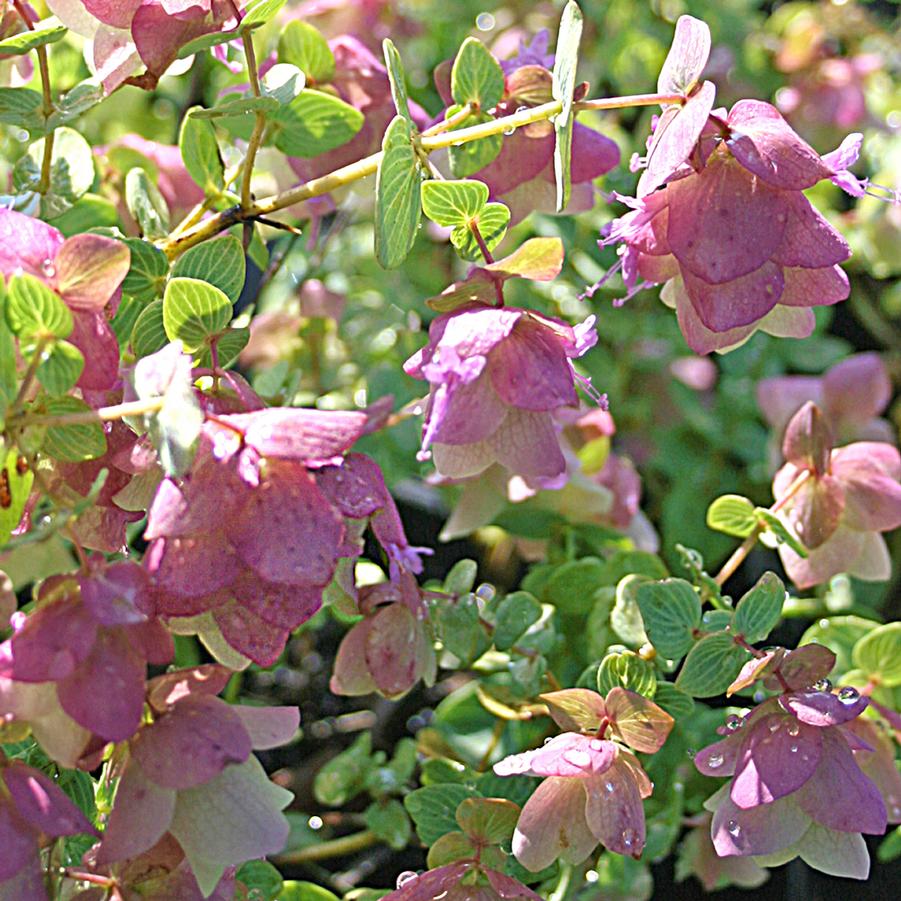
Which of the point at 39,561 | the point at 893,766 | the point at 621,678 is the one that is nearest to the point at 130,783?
→ the point at 39,561

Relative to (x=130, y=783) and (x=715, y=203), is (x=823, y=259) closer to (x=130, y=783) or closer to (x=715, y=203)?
(x=715, y=203)

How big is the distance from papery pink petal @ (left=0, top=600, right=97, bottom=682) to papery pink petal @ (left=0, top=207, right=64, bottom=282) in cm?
13

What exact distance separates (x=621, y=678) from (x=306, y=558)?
197 millimetres

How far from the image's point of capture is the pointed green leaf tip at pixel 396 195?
474 millimetres

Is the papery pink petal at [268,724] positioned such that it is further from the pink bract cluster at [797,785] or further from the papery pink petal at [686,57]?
the papery pink petal at [686,57]

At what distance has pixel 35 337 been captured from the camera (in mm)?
430

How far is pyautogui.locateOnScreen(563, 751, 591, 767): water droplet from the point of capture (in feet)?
1.54

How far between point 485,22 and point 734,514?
739 mm

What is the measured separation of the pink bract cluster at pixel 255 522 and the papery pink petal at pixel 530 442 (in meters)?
0.09

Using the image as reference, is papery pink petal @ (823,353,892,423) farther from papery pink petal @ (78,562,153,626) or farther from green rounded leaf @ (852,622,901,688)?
papery pink petal @ (78,562,153,626)

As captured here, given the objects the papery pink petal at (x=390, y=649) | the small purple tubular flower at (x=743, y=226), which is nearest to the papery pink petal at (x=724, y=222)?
the small purple tubular flower at (x=743, y=226)

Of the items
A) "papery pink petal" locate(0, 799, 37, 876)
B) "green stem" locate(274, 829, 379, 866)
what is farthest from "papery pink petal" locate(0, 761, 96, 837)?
"green stem" locate(274, 829, 379, 866)

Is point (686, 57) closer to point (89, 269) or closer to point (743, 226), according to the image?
point (743, 226)

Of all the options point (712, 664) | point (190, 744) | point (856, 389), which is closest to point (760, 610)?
point (712, 664)
